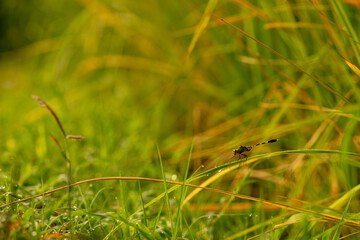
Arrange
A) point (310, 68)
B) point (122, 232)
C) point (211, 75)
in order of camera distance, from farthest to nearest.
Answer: point (211, 75) < point (310, 68) < point (122, 232)

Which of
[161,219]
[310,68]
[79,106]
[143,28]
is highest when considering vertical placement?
[143,28]

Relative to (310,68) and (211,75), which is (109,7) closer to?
(211,75)

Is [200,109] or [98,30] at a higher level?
[98,30]

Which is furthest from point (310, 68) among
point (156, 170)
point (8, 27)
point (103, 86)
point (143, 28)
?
point (8, 27)

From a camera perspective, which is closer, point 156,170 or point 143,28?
point 156,170

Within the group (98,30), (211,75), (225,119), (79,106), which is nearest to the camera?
(225,119)

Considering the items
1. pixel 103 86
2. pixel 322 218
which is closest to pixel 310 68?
pixel 322 218
